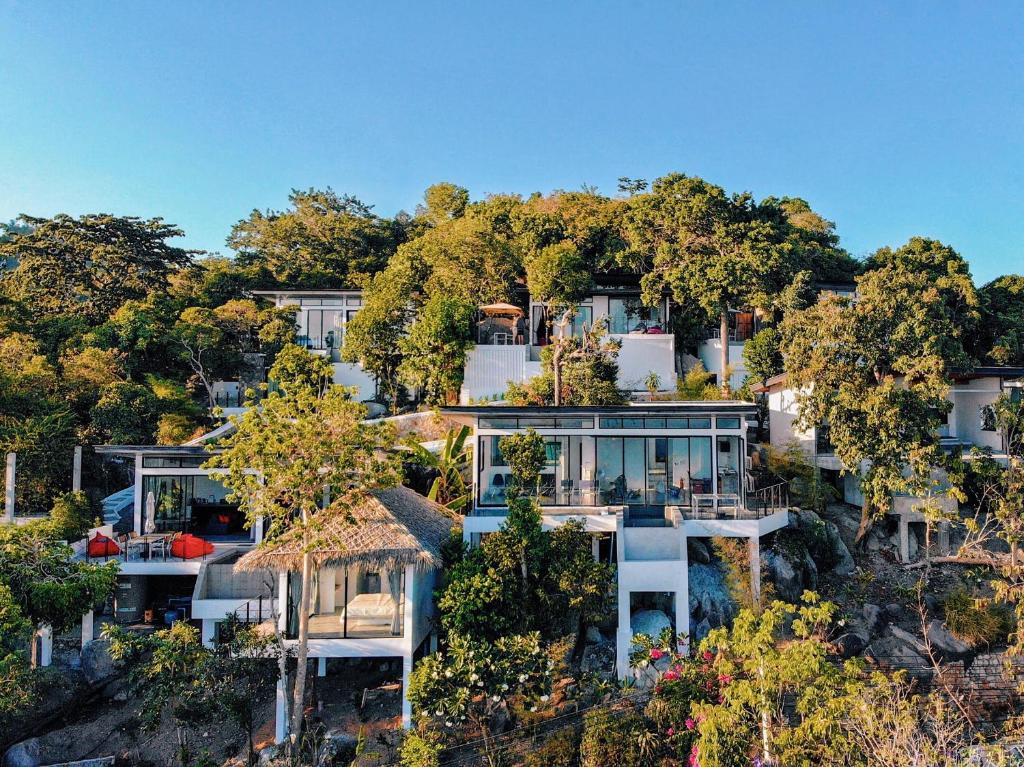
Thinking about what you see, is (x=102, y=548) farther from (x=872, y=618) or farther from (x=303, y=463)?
(x=872, y=618)

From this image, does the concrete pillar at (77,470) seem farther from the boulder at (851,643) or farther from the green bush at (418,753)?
the boulder at (851,643)

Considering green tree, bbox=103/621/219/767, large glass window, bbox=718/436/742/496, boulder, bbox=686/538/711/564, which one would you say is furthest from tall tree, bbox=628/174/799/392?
green tree, bbox=103/621/219/767

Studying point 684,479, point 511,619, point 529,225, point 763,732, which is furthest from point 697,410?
point 529,225

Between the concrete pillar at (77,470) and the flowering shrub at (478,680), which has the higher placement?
the concrete pillar at (77,470)

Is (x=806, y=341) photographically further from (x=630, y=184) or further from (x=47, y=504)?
(x=630, y=184)

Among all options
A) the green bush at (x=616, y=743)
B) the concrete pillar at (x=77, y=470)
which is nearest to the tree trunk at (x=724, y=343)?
the green bush at (x=616, y=743)

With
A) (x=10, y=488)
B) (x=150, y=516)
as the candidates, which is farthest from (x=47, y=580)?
(x=10, y=488)
